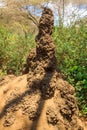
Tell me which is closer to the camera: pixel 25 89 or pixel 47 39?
pixel 25 89

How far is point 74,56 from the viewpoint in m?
7.03

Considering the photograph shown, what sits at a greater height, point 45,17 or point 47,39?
point 45,17

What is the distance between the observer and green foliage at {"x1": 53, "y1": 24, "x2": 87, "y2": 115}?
616 centimetres

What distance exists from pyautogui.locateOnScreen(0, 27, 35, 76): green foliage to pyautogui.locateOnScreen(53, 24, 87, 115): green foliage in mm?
1379

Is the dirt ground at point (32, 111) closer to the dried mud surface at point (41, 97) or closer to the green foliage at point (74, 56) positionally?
the dried mud surface at point (41, 97)

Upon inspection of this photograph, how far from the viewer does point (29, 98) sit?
4281 millimetres

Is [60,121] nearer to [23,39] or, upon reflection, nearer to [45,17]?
[45,17]

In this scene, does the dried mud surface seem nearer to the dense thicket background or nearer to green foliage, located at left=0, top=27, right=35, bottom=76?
the dense thicket background

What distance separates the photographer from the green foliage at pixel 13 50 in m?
9.05

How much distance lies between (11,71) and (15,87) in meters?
4.50

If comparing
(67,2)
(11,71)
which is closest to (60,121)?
(11,71)

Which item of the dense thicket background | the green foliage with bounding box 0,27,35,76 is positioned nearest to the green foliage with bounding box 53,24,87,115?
the dense thicket background

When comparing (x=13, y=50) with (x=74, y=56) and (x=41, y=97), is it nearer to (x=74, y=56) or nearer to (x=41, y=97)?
(x=74, y=56)

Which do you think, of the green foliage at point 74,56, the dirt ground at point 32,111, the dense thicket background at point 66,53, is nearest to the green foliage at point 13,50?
the dense thicket background at point 66,53
